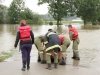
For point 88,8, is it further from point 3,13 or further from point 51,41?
point 51,41

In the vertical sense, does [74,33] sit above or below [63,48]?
above

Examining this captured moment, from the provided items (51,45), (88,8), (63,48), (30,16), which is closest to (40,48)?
(63,48)

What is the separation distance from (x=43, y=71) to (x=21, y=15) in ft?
245

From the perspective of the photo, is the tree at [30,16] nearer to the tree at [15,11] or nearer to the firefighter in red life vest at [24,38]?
the tree at [15,11]

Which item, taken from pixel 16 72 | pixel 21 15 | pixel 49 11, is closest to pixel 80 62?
pixel 16 72

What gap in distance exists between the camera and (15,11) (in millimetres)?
85125

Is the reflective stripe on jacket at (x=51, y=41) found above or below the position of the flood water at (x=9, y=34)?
above

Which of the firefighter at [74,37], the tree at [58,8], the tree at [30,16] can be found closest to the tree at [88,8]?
the tree at [58,8]

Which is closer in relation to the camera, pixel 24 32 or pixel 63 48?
pixel 24 32

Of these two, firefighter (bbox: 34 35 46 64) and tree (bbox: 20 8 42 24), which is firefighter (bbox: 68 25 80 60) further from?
tree (bbox: 20 8 42 24)

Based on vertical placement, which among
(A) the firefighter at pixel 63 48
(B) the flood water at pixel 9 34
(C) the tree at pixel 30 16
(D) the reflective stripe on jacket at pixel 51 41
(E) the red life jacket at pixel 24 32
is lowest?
(B) the flood water at pixel 9 34

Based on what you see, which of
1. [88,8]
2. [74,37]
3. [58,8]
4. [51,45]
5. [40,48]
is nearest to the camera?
[51,45]

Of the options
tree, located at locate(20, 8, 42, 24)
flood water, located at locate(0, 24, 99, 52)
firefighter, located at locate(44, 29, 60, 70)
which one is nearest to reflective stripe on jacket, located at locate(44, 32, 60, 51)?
firefighter, located at locate(44, 29, 60, 70)

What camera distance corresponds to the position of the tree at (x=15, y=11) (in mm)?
83875
